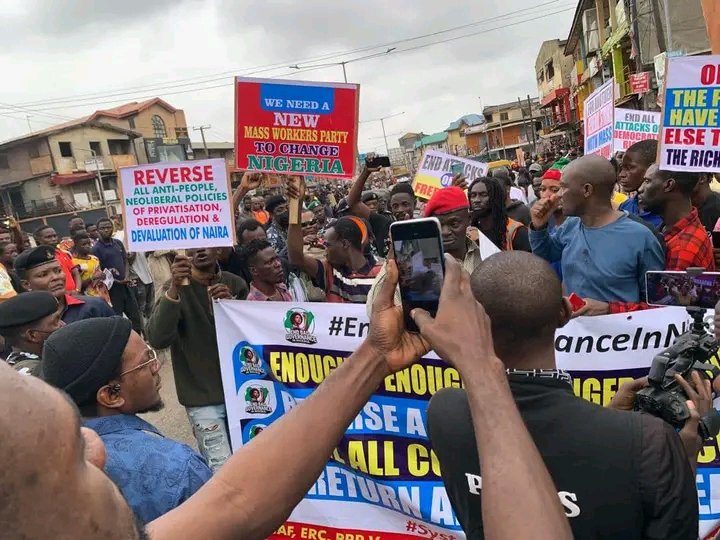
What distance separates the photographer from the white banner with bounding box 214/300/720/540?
266 centimetres

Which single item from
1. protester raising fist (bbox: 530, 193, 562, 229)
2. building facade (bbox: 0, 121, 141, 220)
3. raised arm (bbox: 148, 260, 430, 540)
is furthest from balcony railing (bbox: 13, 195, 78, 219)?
raised arm (bbox: 148, 260, 430, 540)

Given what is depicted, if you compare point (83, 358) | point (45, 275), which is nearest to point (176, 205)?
point (45, 275)

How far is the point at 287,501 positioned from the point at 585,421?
2.45 ft

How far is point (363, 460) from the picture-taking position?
300 centimetres

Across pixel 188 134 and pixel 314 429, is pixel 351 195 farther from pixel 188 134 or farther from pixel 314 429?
pixel 188 134

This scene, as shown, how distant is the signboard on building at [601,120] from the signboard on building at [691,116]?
1.82 metres

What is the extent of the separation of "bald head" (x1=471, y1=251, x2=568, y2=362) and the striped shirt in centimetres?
224

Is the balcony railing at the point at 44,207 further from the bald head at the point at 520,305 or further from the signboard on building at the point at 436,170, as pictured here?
the bald head at the point at 520,305

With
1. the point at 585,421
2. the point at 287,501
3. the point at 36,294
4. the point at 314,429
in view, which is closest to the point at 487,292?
the point at 585,421

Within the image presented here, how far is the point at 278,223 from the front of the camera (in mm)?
7160

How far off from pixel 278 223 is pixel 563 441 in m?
6.08

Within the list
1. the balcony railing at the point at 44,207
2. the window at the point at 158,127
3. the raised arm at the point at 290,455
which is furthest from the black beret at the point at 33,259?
the window at the point at 158,127

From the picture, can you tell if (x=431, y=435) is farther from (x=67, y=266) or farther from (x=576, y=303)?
(x=67, y=266)

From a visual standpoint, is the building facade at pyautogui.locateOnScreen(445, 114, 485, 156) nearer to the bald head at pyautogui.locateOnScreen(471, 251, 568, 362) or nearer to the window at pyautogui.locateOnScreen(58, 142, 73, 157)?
the window at pyautogui.locateOnScreen(58, 142, 73, 157)
